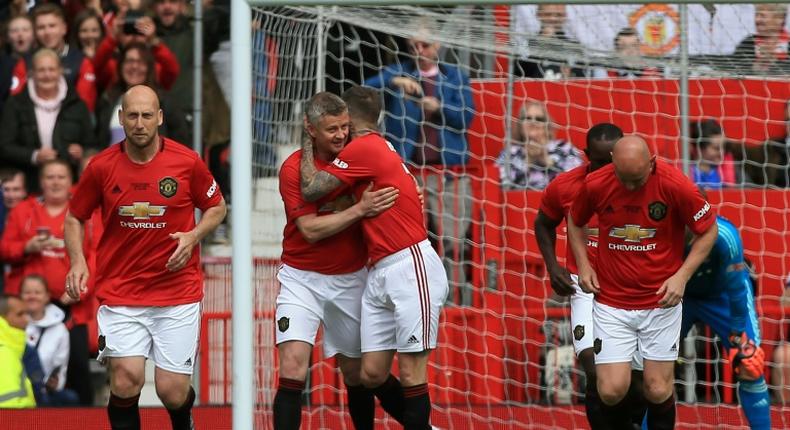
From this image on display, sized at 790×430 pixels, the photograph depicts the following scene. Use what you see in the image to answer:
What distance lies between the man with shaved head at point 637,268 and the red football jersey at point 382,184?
A: 2.75 ft

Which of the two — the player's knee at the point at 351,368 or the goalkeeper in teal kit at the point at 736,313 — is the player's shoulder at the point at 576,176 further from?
the player's knee at the point at 351,368

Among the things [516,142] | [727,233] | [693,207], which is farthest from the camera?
[516,142]

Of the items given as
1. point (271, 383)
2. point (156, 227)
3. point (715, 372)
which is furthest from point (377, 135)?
point (715, 372)

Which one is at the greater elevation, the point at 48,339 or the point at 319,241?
the point at 319,241

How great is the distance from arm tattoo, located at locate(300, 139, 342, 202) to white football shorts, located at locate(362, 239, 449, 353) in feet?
1.39

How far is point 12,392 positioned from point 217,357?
1.29 meters

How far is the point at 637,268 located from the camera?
269 inches

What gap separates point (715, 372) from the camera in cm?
929

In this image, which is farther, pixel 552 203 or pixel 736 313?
pixel 736 313

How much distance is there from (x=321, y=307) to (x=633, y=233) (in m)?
1.55

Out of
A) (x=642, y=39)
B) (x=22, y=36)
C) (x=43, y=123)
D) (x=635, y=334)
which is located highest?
(x=22, y=36)

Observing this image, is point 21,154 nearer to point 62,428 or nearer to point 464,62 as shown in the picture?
point 62,428

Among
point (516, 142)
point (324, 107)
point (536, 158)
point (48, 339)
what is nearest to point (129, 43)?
point (48, 339)

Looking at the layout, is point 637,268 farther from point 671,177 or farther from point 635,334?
point 671,177
